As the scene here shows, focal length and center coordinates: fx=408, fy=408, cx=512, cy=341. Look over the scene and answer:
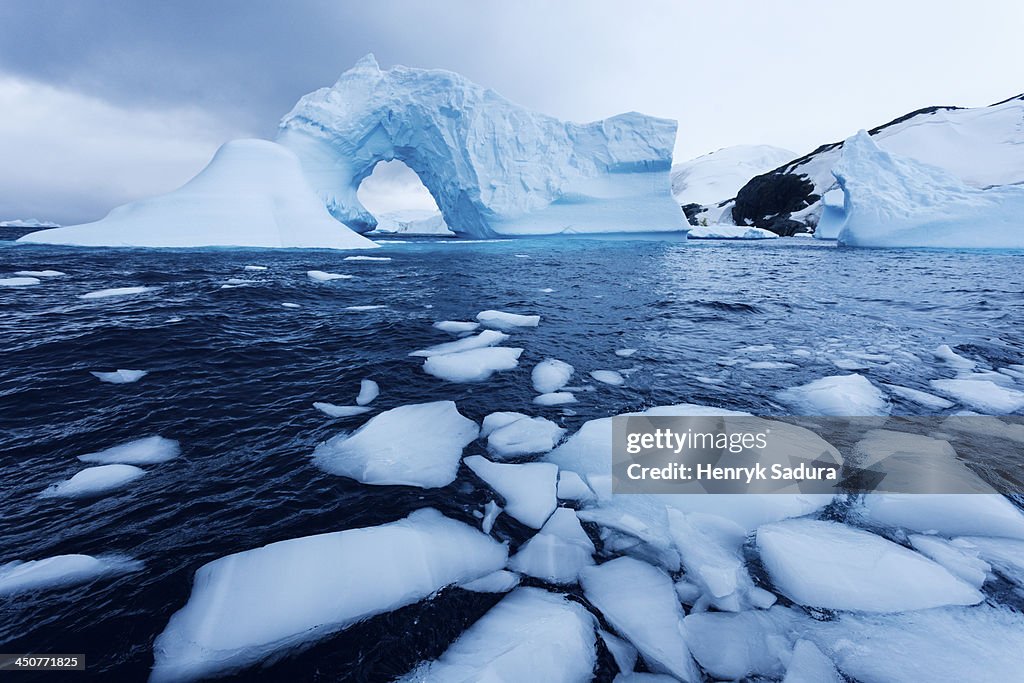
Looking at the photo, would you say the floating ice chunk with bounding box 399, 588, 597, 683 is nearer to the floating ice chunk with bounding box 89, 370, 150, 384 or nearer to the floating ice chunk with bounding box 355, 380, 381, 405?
the floating ice chunk with bounding box 355, 380, 381, 405

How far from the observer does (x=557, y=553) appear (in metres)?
1.66

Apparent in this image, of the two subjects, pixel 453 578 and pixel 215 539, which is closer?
pixel 453 578

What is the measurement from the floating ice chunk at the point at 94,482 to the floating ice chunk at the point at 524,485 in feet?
5.49

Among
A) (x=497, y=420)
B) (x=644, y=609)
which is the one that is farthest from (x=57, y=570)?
(x=644, y=609)

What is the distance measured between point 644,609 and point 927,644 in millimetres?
825

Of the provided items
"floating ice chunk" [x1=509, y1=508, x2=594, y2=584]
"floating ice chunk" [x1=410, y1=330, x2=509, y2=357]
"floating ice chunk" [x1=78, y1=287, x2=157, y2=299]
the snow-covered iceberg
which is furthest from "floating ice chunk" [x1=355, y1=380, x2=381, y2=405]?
the snow-covered iceberg

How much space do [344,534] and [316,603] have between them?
0.27 metres

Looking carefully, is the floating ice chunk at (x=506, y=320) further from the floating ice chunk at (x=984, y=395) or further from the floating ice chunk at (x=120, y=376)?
the floating ice chunk at (x=984, y=395)

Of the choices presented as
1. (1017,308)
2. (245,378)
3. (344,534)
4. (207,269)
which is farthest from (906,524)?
(207,269)

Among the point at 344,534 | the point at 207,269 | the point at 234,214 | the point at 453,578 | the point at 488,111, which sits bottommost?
the point at 453,578

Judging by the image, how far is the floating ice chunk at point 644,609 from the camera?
1278 mm

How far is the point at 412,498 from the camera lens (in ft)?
6.47

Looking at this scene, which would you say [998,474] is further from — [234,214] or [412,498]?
[234,214]

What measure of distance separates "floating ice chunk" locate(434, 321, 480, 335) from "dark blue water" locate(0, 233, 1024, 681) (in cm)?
26
